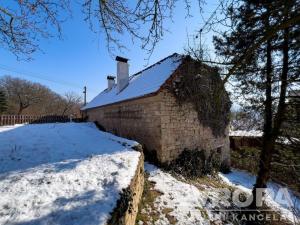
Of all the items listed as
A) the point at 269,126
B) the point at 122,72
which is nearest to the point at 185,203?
the point at 269,126

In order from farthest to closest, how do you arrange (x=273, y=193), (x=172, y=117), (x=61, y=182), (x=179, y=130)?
(x=273, y=193) < (x=179, y=130) < (x=172, y=117) < (x=61, y=182)

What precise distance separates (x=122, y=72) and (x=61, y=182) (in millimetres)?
10574

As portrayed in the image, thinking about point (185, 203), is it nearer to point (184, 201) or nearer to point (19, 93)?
point (184, 201)

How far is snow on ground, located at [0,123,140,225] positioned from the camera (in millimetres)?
2961

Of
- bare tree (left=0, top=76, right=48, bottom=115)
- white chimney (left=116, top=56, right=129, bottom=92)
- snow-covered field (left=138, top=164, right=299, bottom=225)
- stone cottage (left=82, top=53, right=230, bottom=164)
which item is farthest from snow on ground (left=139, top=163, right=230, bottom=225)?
bare tree (left=0, top=76, right=48, bottom=115)

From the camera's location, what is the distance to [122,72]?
13703 mm

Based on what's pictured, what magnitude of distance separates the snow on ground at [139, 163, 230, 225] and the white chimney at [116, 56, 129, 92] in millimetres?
8061

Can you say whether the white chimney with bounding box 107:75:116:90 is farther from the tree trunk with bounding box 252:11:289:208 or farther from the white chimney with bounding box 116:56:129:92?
the tree trunk with bounding box 252:11:289:208

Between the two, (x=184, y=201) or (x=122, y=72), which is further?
(x=122, y=72)

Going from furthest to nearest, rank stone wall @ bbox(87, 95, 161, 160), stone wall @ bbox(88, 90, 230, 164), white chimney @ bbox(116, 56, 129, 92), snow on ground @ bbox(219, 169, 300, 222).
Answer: white chimney @ bbox(116, 56, 129, 92), stone wall @ bbox(87, 95, 161, 160), stone wall @ bbox(88, 90, 230, 164), snow on ground @ bbox(219, 169, 300, 222)

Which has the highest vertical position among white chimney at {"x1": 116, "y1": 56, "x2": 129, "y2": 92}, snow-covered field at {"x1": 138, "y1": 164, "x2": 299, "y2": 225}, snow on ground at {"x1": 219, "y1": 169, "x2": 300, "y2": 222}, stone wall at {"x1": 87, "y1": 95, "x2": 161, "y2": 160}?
white chimney at {"x1": 116, "y1": 56, "x2": 129, "y2": 92}

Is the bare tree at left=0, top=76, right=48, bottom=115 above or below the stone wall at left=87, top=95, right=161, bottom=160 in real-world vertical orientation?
above

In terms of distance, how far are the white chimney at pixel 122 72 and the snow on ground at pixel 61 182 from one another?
7983mm

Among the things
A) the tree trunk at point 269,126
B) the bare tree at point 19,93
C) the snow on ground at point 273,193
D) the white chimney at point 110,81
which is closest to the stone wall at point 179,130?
the snow on ground at point 273,193
